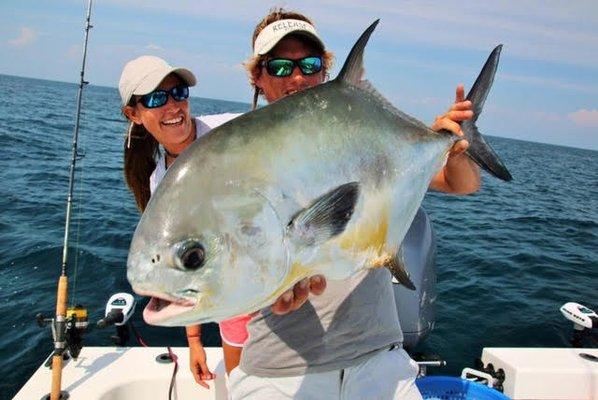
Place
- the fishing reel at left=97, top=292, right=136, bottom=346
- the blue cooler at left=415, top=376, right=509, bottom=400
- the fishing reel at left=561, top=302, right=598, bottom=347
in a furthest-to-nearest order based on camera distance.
Result: the fishing reel at left=561, top=302, right=598, bottom=347
the fishing reel at left=97, top=292, right=136, bottom=346
the blue cooler at left=415, top=376, right=509, bottom=400

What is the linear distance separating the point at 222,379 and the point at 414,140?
2624 millimetres

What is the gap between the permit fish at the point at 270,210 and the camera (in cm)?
146

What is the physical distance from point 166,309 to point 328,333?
3.25 ft

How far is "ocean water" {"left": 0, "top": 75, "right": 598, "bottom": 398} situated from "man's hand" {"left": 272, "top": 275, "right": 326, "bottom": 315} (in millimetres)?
4764

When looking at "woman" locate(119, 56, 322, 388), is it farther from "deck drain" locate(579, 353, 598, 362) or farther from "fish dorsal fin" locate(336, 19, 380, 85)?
"deck drain" locate(579, 353, 598, 362)

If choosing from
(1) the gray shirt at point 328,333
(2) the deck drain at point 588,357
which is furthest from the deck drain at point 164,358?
(2) the deck drain at point 588,357

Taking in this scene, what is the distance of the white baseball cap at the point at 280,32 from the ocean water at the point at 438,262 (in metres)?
4.79

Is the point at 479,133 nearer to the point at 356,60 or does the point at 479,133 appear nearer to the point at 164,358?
the point at 356,60

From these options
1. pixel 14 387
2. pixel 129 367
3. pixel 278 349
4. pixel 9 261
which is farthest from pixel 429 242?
pixel 9 261

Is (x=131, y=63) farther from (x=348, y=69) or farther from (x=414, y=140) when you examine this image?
(x=414, y=140)

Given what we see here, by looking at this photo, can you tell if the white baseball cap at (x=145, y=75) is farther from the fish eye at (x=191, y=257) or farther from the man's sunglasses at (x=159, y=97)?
the fish eye at (x=191, y=257)

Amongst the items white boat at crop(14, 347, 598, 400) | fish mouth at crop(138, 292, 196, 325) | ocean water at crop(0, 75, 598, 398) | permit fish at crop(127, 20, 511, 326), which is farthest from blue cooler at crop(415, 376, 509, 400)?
ocean water at crop(0, 75, 598, 398)

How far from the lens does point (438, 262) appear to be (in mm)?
10781

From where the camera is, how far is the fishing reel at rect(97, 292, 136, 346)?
426 centimetres
